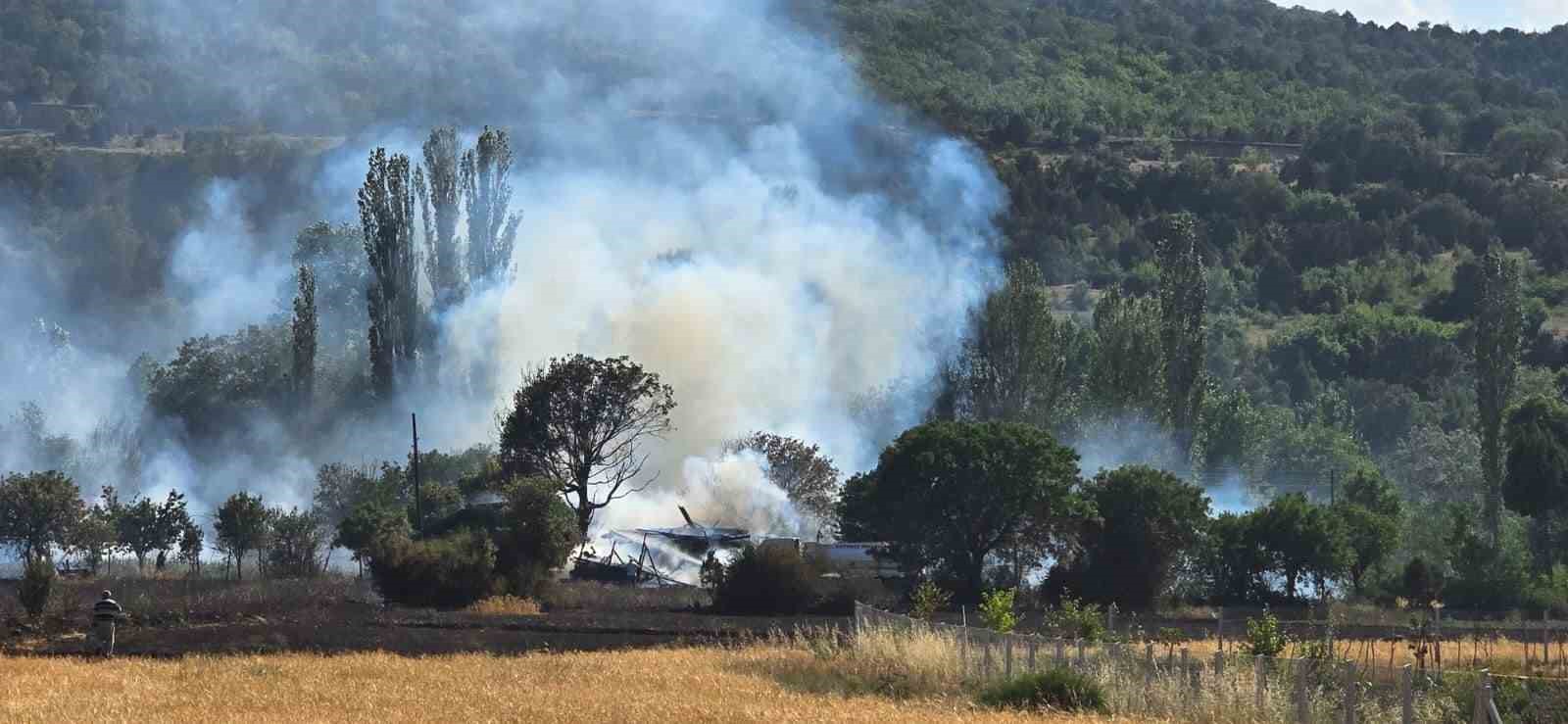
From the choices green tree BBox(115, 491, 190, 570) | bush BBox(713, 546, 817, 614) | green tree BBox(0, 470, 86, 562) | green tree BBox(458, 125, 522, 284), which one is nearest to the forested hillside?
green tree BBox(458, 125, 522, 284)

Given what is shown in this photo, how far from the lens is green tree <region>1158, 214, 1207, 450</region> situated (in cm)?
10412

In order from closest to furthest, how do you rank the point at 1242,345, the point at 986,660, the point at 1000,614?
the point at 986,660
the point at 1000,614
the point at 1242,345

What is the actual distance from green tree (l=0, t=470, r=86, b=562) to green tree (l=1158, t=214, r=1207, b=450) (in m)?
49.7

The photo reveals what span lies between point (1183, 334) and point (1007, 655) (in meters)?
68.6

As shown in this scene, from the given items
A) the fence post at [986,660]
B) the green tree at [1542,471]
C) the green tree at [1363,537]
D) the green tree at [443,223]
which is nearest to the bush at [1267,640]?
the fence post at [986,660]

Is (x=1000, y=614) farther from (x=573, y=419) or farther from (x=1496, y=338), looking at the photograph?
(x=1496, y=338)

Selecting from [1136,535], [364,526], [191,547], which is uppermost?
[364,526]

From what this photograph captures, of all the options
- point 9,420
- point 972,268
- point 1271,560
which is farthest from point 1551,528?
point 9,420

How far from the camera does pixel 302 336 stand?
354 ft

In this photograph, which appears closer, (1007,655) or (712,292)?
(1007,655)

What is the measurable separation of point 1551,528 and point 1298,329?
75.6 metres

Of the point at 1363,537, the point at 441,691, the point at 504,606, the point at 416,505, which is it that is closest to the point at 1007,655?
the point at 441,691

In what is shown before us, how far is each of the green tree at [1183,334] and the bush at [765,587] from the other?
42760 mm

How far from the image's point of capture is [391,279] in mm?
104625
